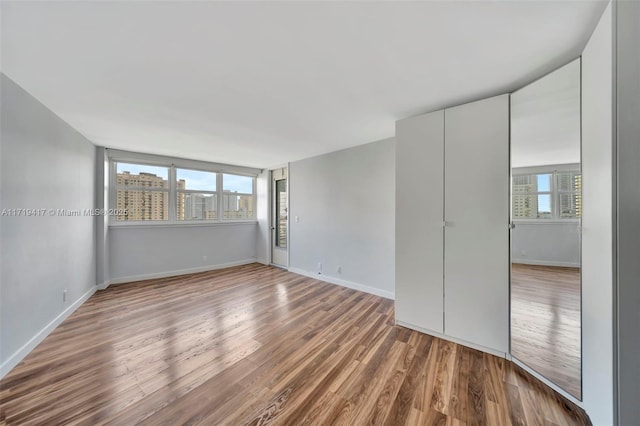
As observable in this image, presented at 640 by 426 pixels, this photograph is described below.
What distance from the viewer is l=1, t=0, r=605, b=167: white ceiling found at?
121cm

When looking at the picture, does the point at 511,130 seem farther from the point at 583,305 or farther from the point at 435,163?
the point at 583,305

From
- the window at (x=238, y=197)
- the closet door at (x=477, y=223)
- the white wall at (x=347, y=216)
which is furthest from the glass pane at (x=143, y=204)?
the closet door at (x=477, y=223)

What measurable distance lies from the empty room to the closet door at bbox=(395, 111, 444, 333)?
0.02m

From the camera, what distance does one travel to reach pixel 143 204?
4.37m

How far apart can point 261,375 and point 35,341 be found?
2.30 meters

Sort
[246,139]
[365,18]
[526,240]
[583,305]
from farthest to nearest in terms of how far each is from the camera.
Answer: [246,139] < [526,240] < [583,305] < [365,18]

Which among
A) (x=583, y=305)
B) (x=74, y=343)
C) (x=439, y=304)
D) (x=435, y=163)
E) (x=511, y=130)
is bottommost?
(x=74, y=343)

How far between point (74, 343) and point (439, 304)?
12.2 feet

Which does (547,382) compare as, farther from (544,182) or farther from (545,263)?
(544,182)

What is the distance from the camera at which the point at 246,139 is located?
344 centimetres

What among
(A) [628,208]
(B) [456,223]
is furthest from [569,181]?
(B) [456,223]

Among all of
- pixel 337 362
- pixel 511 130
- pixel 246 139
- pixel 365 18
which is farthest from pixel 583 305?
pixel 246 139

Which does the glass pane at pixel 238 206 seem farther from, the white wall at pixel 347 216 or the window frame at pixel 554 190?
the window frame at pixel 554 190

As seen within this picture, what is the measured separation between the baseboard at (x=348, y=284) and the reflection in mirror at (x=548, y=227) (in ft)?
5.47
